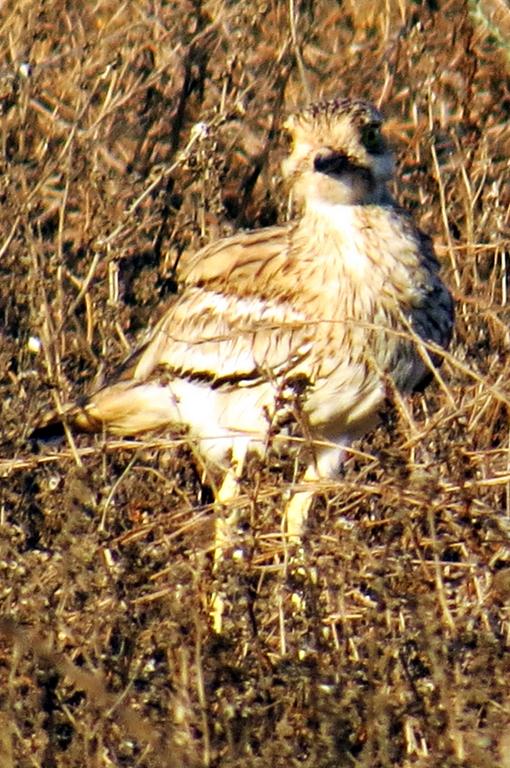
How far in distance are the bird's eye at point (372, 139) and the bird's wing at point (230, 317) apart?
411mm

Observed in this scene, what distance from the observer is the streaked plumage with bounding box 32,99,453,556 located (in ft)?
16.9

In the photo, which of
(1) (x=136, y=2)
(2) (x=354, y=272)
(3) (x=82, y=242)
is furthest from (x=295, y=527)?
(1) (x=136, y=2)

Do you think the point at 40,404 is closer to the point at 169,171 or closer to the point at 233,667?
the point at 169,171

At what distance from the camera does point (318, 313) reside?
5.27 m

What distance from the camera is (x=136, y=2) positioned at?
7.16 m

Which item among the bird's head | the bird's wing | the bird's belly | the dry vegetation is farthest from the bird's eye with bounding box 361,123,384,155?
the bird's belly

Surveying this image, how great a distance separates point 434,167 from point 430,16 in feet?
3.23

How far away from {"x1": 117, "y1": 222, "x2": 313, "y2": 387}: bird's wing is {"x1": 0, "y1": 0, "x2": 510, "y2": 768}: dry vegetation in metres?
0.18

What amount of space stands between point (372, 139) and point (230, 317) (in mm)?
672

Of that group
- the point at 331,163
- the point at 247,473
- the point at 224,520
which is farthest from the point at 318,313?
the point at 224,520

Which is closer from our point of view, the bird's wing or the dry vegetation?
the dry vegetation

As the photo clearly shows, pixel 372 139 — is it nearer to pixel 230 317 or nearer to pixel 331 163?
pixel 331 163

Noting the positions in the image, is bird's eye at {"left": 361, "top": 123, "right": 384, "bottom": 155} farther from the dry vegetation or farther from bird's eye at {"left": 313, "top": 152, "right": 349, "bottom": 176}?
the dry vegetation

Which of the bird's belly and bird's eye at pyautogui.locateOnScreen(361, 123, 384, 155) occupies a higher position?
bird's eye at pyautogui.locateOnScreen(361, 123, 384, 155)
